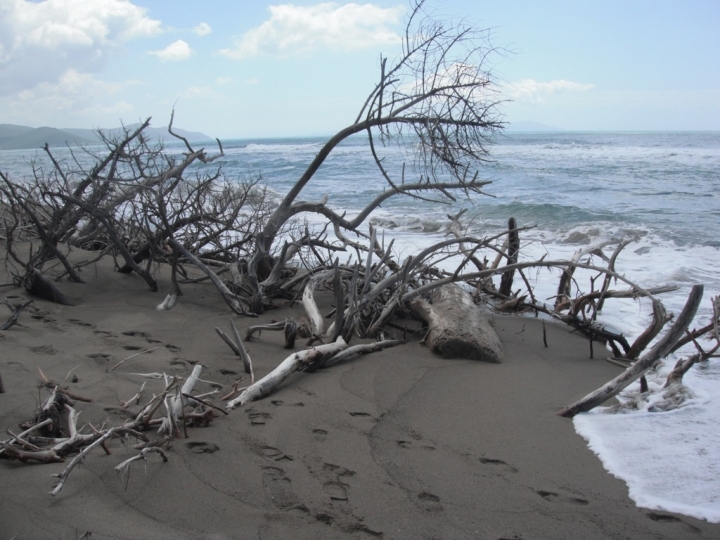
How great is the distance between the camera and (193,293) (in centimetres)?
620

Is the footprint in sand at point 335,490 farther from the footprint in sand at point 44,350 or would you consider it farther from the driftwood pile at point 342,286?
the footprint in sand at point 44,350

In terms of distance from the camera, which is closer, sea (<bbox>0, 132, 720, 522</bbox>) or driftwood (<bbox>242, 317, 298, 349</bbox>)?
sea (<bbox>0, 132, 720, 522</bbox>)

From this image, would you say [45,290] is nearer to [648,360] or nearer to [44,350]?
[44,350]

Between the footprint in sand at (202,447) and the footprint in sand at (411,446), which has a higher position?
the footprint in sand at (202,447)

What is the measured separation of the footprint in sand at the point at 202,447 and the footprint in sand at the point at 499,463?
4.75 ft

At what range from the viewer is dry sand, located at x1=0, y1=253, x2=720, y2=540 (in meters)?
2.39

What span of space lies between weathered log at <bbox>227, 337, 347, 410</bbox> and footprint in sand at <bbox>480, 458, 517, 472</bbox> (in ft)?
4.73

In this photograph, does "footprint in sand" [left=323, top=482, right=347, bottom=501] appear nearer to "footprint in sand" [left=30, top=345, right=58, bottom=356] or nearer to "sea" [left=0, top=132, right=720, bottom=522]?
"sea" [left=0, top=132, right=720, bottom=522]

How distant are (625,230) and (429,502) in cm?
1059

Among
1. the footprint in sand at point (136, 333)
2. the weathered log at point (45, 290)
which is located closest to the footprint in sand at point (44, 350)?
the footprint in sand at point (136, 333)

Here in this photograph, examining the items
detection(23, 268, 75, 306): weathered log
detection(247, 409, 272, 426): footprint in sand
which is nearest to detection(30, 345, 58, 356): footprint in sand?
detection(23, 268, 75, 306): weathered log

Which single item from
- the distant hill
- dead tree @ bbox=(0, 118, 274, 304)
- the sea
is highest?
the distant hill

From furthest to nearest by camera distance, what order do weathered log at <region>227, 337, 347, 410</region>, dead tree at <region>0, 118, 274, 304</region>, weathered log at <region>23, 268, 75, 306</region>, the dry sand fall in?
1. dead tree at <region>0, 118, 274, 304</region>
2. weathered log at <region>23, 268, 75, 306</region>
3. weathered log at <region>227, 337, 347, 410</region>
4. the dry sand

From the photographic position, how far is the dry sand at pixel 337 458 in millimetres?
2389
